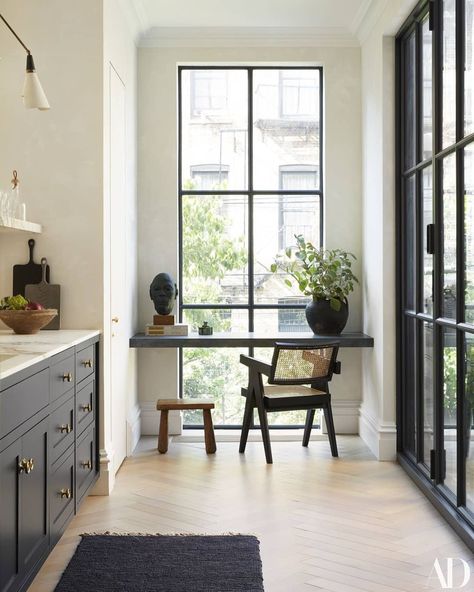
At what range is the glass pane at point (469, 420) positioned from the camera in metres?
3.11

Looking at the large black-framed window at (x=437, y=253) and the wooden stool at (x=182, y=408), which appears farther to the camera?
the wooden stool at (x=182, y=408)

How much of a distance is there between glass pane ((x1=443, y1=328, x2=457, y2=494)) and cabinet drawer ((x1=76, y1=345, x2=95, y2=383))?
1.87m

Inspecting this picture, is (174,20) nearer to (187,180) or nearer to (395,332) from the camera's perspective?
(187,180)

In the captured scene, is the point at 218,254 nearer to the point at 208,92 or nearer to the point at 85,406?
the point at 208,92

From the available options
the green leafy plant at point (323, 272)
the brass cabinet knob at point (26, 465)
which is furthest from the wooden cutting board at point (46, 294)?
the green leafy plant at point (323, 272)

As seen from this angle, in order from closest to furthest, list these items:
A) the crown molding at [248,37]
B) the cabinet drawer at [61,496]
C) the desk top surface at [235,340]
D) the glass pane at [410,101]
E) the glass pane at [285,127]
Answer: the cabinet drawer at [61,496], the glass pane at [410,101], the desk top surface at [235,340], the crown molding at [248,37], the glass pane at [285,127]

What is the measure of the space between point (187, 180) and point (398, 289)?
1.94 meters

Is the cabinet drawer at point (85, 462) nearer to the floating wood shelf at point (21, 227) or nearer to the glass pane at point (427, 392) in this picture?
the floating wood shelf at point (21, 227)

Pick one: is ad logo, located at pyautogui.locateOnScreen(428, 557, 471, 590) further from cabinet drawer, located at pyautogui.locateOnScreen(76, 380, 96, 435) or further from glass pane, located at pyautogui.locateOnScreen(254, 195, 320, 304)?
glass pane, located at pyautogui.locateOnScreen(254, 195, 320, 304)

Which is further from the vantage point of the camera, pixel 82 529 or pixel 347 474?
pixel 347 474

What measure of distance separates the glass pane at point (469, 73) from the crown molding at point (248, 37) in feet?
7.21

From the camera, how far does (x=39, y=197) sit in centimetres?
383

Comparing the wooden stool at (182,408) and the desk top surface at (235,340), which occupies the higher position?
the desk top surface at (235,340)

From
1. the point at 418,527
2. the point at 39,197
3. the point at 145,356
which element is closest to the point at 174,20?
the point at 39,197
